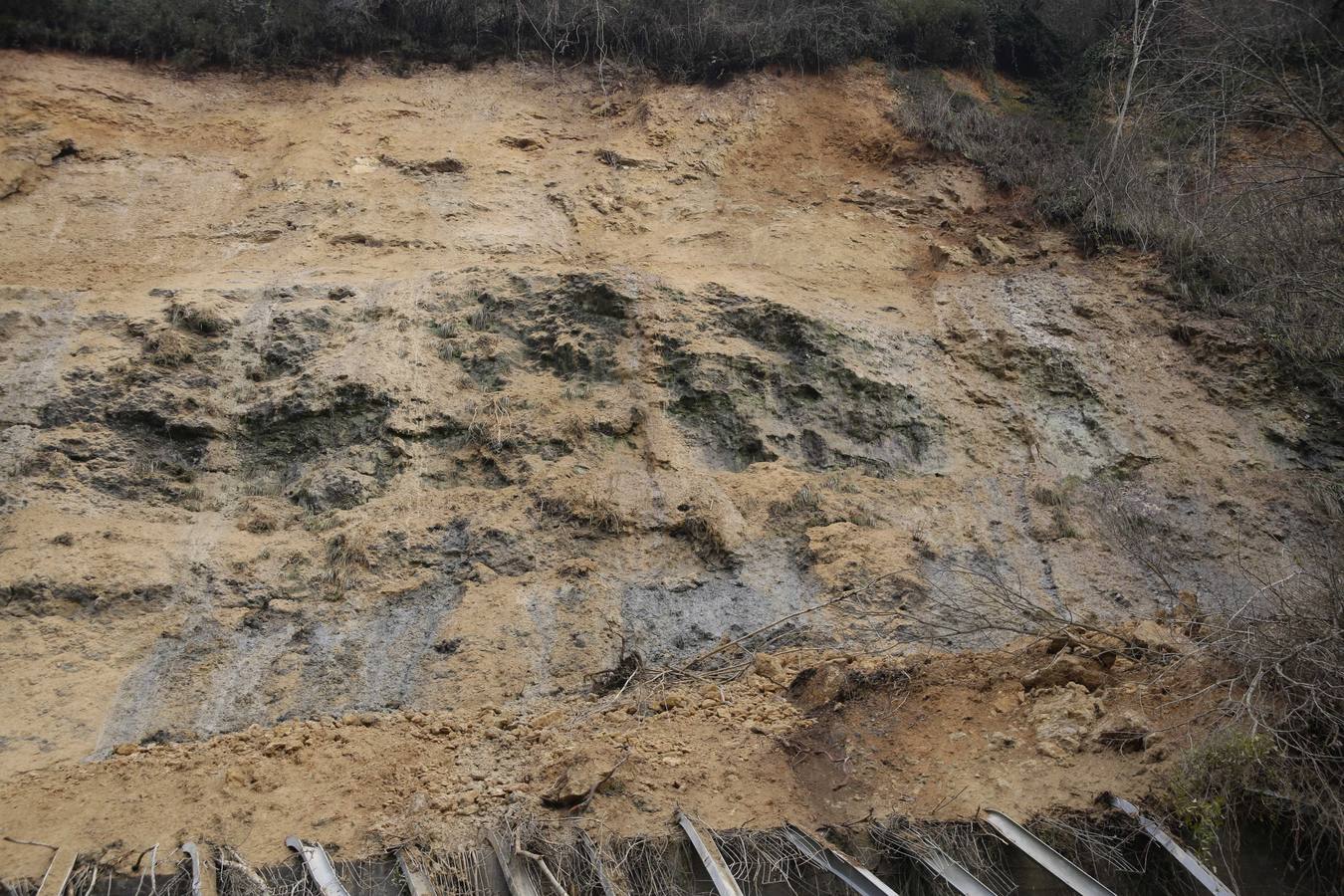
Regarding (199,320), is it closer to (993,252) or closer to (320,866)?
(320,866)

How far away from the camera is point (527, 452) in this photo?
22.6ft

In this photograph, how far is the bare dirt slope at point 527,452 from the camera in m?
5.24

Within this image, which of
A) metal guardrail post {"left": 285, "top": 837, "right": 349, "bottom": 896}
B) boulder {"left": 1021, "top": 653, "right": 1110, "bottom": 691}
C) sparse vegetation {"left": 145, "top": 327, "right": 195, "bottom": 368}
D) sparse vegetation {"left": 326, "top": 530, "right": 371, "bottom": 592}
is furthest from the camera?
sparse vegetation {"left": 145, "top": 327, "right": 195, "bottom": 368}

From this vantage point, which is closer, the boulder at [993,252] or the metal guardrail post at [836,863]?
the metal guardrail post at [836,863]

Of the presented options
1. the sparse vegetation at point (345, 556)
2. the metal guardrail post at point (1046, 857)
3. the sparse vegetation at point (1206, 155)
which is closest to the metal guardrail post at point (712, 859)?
the metal guardrail post at point (1046, 857)

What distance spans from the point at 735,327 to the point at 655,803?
3937 mm

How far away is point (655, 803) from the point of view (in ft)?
16.0

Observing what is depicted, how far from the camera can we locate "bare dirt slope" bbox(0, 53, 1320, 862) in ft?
17.2

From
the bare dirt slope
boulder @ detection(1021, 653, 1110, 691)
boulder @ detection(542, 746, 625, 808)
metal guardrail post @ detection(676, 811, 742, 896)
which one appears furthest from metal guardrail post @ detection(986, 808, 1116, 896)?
boulder @ detection(542, 746, 625, 808)

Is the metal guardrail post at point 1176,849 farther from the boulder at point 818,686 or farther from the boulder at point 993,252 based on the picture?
the boulder at point 993,252

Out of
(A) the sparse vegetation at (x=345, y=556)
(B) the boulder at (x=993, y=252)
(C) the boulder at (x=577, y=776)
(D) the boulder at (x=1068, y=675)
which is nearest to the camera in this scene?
(C) the boulder at (x=577, y=776)

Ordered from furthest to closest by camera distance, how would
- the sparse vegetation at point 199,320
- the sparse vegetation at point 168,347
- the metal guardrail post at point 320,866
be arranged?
the sparse vegetation at point 199,320
the sparse vegetation at point 168,347
the metal guardrail post at point 320,866

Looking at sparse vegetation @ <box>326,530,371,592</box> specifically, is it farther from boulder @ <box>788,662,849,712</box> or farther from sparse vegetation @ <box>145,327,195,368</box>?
boulder @ <box>788,662,849,712</box>

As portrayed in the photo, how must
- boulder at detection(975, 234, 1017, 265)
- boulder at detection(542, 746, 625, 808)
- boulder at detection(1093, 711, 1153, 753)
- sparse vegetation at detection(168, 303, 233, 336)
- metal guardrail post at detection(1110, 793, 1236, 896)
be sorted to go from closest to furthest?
metal guardrail post at detection(1110, 793, 1236, 896), boulder at detection(542, 746, 625, 808), boulder at detection(1093, 711, 1153, 753), sparse vegetation at detection(168, 303, 233, 336), boulder at detection(975, 234, 1017, 265)
